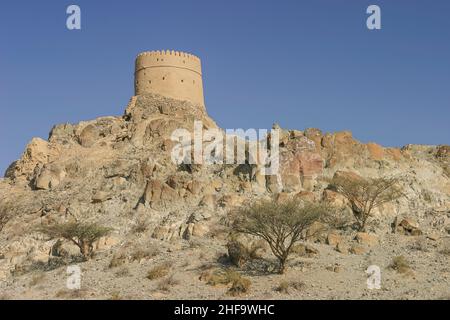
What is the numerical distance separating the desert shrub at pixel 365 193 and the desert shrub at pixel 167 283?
31.6 ft

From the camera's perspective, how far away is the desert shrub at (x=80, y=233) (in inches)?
883

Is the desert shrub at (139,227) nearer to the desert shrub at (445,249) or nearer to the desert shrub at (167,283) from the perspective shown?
the desert shrub at (167,283)

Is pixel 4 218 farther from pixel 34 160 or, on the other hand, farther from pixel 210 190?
pixel 210 190

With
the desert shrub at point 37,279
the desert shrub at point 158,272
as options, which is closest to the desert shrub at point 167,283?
the desert shrub at point 158,272

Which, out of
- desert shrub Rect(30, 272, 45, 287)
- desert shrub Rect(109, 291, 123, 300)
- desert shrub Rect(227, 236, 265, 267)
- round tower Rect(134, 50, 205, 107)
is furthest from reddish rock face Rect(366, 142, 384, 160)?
desert shrub Rect(30, 272, 45, 287)

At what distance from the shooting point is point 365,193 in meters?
25.2

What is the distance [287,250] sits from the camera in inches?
774

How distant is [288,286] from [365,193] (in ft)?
29.4

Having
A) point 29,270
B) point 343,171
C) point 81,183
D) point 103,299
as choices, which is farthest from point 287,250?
point 81,183

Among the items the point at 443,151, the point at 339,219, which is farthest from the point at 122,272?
the point at 443,151

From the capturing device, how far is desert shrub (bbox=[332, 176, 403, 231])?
962 inches

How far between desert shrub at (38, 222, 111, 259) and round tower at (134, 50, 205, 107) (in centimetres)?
1422

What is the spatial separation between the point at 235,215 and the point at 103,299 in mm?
8349

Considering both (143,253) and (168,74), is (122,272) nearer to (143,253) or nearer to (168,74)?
(143,253)
